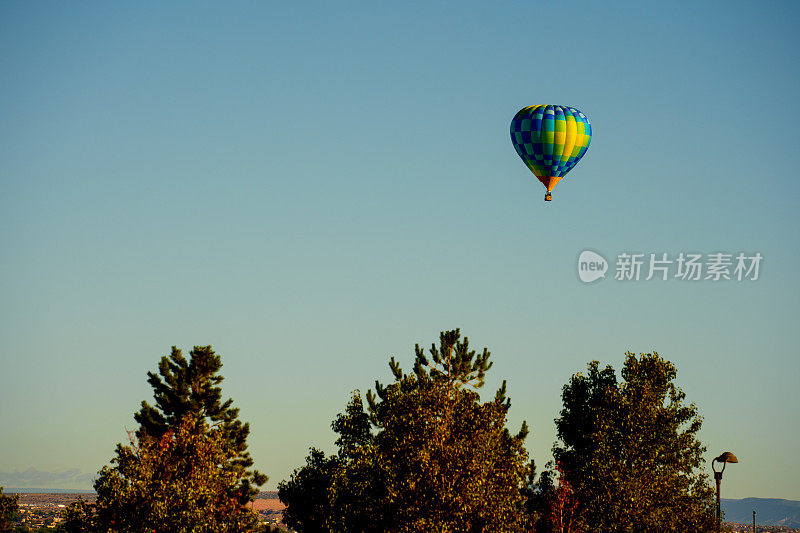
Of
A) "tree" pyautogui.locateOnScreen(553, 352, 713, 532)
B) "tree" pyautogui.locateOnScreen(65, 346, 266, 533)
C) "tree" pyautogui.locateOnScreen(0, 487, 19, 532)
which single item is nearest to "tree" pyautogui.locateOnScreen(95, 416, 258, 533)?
"tree" pyautogui.locateOnScreen(65, 346, 266, 533)

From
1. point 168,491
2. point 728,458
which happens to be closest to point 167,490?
point 168,491

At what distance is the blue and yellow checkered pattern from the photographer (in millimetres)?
78562

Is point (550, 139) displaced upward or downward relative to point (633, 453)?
upward

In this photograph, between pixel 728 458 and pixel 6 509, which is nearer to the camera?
pixel 728 458

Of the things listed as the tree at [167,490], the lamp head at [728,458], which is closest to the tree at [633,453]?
the lamp head at [728,458]

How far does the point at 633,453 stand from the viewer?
70.0m

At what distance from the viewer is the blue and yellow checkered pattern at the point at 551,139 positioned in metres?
78.6

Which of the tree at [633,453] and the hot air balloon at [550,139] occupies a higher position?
the hot air balloon at [550,139]

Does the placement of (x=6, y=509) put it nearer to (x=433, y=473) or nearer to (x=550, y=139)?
(x=550, y=139)

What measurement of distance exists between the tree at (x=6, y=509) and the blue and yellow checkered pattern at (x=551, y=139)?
73.9m

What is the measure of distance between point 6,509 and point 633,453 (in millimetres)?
81729

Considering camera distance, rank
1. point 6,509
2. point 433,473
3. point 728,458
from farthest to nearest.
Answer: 1. point 6,509
2. point 728,458
3. point 433,473

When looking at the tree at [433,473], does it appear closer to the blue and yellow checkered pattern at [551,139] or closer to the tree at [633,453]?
the tree at [633,453]

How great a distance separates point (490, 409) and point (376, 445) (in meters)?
8.61
